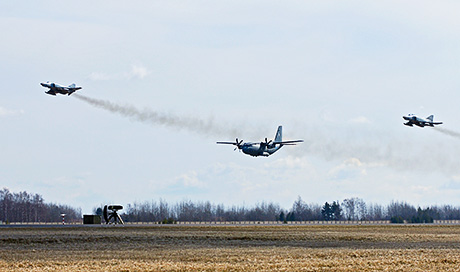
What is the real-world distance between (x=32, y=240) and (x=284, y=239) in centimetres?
2066

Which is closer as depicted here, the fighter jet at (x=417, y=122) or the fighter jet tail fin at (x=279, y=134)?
the fighter jet at (x=417, y=122)

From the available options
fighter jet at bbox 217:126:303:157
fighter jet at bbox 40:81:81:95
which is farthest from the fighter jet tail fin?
fighter jet at bbox 40:81:81:95

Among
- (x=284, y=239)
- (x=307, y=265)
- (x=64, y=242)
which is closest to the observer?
(x=307, y=265)

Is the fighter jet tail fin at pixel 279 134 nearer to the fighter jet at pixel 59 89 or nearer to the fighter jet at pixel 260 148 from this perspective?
the fighter jet at pixel 260 148

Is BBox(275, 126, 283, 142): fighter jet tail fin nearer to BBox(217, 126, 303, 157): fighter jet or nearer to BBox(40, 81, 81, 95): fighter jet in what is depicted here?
BBox(217, 126, 303, 157): fighter jet

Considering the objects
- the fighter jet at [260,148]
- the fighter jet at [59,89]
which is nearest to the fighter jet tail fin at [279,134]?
the fighter jet at [260,148]

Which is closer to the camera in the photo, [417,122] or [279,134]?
[417,122]

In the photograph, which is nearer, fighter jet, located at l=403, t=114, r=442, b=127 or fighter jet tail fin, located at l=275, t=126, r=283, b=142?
fighter jet, located at l=403, t=114, r=442, b=127

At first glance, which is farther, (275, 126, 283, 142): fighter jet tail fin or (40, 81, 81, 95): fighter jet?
(275, 126, 283, 142): fighter jet tail fin

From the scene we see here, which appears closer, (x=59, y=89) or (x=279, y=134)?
(x=59, y=89)

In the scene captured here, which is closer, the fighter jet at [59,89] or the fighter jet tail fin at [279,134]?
the fighter jet at [59,89]

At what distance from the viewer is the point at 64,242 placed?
5628 cm

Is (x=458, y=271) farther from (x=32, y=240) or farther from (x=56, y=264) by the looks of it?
(x=32, y=240)

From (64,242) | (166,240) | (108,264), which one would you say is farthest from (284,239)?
(108,264)
